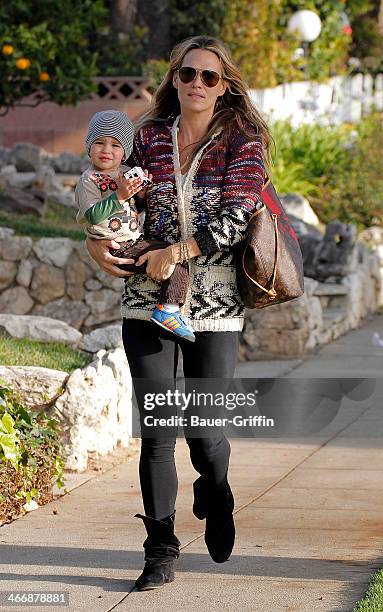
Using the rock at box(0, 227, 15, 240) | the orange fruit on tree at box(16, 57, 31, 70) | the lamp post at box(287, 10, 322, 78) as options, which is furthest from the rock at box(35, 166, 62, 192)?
the lamp post at box(287, 10, 322, 78)

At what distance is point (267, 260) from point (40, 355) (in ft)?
10.5

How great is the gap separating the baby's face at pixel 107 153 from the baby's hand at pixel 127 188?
139 mm

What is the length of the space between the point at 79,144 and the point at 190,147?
12953 millimetres

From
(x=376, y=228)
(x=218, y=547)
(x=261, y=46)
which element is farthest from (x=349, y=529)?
(x=261, y=46)

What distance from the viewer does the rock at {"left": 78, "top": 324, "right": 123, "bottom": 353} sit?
25.2 ft

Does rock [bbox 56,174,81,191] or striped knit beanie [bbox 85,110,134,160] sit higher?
striped knit beanie [bbox 85,110,134,160]

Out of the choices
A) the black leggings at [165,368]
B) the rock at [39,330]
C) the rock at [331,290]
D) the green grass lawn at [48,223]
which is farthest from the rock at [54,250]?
the black leggings at [165,368]

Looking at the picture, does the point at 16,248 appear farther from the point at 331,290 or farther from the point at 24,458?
the point at 24,458

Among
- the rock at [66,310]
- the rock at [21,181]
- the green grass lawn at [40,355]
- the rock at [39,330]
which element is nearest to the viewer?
the green grass lawn at [40,355]

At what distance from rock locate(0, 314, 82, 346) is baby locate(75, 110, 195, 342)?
143 inches

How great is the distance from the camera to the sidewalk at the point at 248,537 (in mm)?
4246

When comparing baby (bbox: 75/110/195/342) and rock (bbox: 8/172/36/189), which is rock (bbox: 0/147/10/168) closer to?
rock (bbox: 8/172/36/189)

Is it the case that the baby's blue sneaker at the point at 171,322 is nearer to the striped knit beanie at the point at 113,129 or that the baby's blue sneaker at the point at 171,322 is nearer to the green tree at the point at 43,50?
the striped knit beanie at the point at 113,129

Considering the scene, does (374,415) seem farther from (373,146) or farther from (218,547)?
(373,146)
